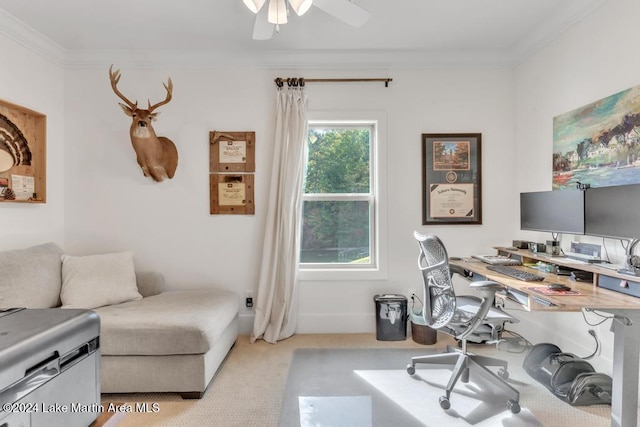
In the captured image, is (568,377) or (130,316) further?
(130,316)

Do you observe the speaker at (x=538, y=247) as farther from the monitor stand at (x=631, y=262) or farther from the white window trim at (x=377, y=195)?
the white window trim at (x=377, y=195)

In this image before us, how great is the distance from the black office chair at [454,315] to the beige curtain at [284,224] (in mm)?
1243

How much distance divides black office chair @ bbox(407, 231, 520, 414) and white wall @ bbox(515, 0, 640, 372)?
2.29ft

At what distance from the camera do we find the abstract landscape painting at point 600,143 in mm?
1952

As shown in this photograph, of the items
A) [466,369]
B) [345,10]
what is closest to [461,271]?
[466,369]

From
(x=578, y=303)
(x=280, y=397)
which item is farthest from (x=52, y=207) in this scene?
(x=578, y=303)

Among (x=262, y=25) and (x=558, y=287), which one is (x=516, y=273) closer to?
(x=558, y=287)

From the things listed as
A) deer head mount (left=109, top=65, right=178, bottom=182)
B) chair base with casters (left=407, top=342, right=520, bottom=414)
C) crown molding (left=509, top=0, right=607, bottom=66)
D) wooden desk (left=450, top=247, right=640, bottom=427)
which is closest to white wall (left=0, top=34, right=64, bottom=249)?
deer head mount (left=109, top=65, right=178, bottom=182)

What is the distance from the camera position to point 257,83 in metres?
3.09

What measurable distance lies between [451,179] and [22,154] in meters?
3.79

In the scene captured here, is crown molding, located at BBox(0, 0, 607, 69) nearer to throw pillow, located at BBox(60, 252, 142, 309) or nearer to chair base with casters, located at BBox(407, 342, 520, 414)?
throw pillow, located at BBox(60, 252, 142, 309)

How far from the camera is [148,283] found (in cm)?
282

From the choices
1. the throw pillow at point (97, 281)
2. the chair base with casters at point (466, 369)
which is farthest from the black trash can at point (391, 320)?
the throw pillow at point (97, 281)

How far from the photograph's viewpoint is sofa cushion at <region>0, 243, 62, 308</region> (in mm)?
2094
